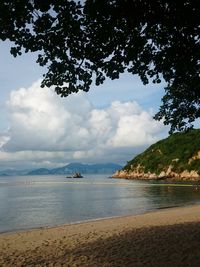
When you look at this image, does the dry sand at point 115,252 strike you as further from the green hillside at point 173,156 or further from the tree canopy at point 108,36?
the green hillside at point 173,156

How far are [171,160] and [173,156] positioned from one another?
3.43 metres

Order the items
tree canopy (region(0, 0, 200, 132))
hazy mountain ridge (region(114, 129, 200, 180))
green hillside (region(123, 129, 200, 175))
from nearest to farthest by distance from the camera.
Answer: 1. tree canopy (region(0, 0, 200, 132))
2. hazy mountain ridge (region(114, 129, 200, 180))
3. green hillside (region(123, 129, 200, 175))

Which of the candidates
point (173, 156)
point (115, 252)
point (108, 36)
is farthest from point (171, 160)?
point (108, 36)

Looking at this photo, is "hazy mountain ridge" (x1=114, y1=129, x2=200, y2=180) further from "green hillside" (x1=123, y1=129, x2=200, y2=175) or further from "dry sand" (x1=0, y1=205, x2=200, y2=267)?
"dry sand" (x1=0, y1=205, x2=200, y2=267)

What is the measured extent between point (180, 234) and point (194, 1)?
472 inches

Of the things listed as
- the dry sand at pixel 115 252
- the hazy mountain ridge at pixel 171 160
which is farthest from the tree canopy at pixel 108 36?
the hazy mountain ridge at pixel 171 160

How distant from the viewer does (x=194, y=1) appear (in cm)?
1074

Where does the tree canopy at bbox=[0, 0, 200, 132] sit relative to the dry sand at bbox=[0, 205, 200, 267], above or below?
above

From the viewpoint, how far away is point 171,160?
168625 mm

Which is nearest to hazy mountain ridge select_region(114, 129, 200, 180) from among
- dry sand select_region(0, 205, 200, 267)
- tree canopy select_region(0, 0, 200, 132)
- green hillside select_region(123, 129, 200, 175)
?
green hillside select_region(123, 129, 200, 175)

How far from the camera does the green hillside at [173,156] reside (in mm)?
158500

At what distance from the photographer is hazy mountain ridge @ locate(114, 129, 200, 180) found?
15425cm

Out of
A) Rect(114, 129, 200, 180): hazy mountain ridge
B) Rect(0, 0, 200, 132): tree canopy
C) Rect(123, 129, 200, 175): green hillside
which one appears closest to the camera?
Rect(0, 0, 200, 132): tree canopy

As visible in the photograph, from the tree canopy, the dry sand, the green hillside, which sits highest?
the green hillside
